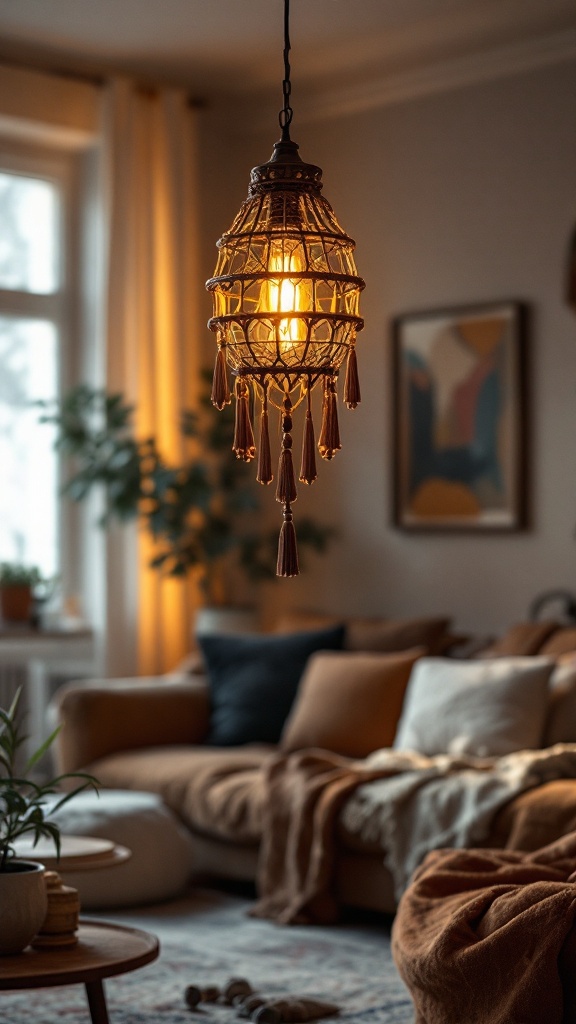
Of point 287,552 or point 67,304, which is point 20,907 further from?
point 67,304

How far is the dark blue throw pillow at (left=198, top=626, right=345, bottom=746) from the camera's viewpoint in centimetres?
548

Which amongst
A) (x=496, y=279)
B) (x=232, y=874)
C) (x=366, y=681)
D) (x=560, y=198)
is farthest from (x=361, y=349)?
(x=232, y=874)

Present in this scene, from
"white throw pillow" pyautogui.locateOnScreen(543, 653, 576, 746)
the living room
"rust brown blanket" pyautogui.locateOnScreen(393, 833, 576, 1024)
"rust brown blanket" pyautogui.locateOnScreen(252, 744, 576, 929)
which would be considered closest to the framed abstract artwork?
the living room

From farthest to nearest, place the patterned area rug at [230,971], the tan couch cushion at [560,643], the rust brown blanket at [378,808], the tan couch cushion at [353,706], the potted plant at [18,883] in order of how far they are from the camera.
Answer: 1. the tan couch cushion at [353,706]
2. the tan couch cushion at [560,643]
3. the rust brown blanket at [378,808]
4. the patterned area rug at [230,971]
5. the potted plant at [18,883]

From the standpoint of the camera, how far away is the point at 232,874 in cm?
495

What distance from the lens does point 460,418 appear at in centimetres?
590

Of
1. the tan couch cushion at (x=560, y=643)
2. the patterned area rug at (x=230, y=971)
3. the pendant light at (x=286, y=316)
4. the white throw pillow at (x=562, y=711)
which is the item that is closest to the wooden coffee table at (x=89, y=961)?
the patterned area rug at (x=230, y=971)

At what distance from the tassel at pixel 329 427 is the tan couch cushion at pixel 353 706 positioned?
8.02 ft

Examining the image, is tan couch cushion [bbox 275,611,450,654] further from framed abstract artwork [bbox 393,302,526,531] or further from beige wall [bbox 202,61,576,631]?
framed abstract artwork [bbox 393,302,526,531]

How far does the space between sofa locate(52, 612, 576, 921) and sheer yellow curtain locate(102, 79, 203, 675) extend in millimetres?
442

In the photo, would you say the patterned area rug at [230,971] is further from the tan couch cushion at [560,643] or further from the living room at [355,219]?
the living room at [355,219]

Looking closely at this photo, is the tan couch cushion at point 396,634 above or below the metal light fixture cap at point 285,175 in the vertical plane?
below

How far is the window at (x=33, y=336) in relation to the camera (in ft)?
21.0

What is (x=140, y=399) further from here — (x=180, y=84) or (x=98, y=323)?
(x=180, y=84)
